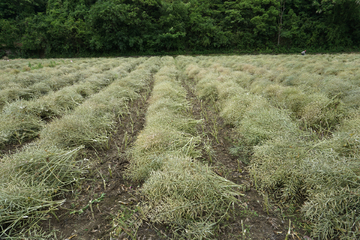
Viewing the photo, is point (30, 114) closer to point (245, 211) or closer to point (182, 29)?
point (245, 211)

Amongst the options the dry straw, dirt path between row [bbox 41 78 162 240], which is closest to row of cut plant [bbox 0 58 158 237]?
dirt path between row [bbox 41 78 162 240]

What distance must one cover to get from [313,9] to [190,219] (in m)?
45.2

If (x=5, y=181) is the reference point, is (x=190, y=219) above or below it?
below

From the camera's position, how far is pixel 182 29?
28.9m

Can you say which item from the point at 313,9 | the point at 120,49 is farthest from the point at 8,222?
the point at 313,9

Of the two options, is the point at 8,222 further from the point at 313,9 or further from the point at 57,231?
the point at 313,9

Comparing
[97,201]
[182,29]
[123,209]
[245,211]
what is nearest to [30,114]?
[97,201]

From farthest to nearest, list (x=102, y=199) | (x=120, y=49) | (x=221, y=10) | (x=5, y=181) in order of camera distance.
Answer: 1. (x=221, y=10)
2. (x=120, y=49)
3. (x=102, y=199)
4. (x=5, y=181)

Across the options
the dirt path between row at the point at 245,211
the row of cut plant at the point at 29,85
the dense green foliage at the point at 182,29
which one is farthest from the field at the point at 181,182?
the dense green foliage at the point at 182,29

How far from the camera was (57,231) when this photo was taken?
73.8 inches

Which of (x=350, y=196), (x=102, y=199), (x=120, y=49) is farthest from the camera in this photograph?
(x=120, y=49)

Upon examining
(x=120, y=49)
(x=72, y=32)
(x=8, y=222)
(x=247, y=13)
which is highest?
(x=247, y=13)

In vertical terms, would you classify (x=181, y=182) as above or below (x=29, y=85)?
below

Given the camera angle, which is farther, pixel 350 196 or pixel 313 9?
pixel 313 9
